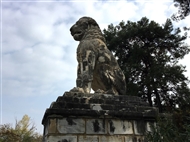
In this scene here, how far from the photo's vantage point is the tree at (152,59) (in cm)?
1484

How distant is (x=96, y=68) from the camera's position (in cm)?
434

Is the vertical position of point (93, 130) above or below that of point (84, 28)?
below

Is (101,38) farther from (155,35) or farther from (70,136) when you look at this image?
(155,35)

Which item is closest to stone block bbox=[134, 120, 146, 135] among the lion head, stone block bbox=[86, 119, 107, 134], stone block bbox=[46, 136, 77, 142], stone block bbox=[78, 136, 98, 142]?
stone block bbox=[86, 119, 107, 134]

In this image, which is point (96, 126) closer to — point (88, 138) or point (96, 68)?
point (88, 138)

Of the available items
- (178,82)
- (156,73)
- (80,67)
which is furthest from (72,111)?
(178,82)

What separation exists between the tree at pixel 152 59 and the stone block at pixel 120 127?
36.5ft

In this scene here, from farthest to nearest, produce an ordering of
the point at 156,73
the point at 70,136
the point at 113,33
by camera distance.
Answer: the point at 113,33, the point at 156,73, the point at 70,136

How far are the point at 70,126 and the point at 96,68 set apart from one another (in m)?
1.44

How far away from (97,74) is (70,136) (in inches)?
58.8

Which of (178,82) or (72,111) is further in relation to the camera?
(178,82)

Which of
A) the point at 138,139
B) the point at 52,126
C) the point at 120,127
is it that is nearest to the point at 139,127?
the point at 138,139

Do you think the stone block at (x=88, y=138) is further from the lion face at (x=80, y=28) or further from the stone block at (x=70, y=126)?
the lion face at (x=80, y=28)

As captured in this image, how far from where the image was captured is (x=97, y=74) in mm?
4336
